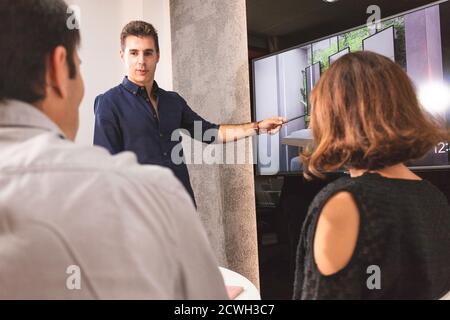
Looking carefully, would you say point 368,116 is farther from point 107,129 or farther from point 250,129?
point 250,129

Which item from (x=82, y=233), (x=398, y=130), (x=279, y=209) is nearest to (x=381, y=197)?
(x=398, y=130)

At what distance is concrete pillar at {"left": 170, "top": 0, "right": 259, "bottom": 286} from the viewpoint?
2242 mm

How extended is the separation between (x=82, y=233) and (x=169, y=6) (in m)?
2.43

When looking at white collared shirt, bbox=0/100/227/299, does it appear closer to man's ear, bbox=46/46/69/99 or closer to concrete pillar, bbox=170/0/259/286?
man's ear, bbox=46/46/69/99

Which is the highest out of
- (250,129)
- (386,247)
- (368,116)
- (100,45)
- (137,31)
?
(100,45)

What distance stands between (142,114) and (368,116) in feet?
2.58

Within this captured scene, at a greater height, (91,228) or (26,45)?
(26,45)

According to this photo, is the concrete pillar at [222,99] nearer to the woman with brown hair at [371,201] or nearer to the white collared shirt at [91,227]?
the woman with brown hair at [371,201]

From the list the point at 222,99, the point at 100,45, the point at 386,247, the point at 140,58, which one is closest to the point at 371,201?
the point at 386,247

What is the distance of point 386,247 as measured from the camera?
792 millimetres

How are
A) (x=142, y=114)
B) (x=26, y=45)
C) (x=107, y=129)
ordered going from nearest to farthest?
(x=26, y=45)
(x=107, y=129)
(x=142, y=114)

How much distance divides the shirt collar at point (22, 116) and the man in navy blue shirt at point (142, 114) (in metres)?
0.61

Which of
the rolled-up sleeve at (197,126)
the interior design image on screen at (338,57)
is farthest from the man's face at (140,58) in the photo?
the interior design image on screen at (338,57)

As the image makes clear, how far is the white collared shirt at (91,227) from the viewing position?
0.51 meters
